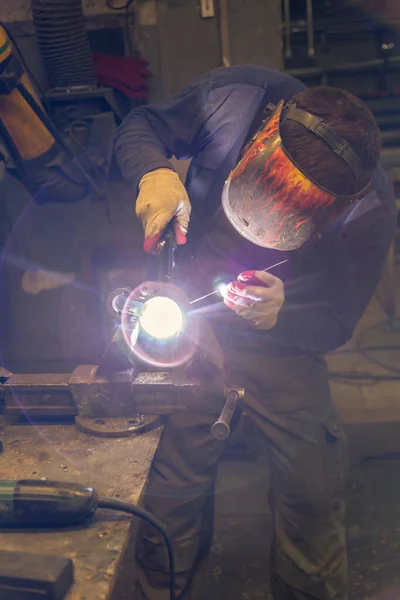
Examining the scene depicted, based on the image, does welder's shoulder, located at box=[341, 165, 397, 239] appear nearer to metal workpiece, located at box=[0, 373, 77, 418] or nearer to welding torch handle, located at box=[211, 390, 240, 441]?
welding torch handle, located at box=[211, 390, 240, 441]

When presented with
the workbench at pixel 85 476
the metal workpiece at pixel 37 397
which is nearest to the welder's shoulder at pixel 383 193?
the workbench at pixel 85 476

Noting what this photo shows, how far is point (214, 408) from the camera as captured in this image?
1467 millimetres

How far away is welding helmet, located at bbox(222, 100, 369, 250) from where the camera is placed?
137cm

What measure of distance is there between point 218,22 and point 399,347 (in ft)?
7.04

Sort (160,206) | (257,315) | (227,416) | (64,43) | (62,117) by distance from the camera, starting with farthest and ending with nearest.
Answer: (62,117), (64,43), (257,315), (160,206), (227,416)

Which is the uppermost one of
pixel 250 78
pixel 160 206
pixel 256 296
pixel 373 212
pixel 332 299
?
pixel 250 78

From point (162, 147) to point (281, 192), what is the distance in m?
0.67

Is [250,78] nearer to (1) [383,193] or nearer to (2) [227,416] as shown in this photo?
(1) [383,193]

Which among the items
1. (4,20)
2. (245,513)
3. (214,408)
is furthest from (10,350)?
(214,408)

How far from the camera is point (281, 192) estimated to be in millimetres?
1396

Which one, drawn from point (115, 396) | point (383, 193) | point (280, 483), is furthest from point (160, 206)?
point (280, 483)

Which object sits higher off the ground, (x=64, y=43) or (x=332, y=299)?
(x=64, y=43)

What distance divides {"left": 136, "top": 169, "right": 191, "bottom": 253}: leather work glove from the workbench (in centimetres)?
56

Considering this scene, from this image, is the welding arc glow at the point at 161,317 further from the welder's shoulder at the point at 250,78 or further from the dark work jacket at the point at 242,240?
the welder's shoulder at the point at 250,78
